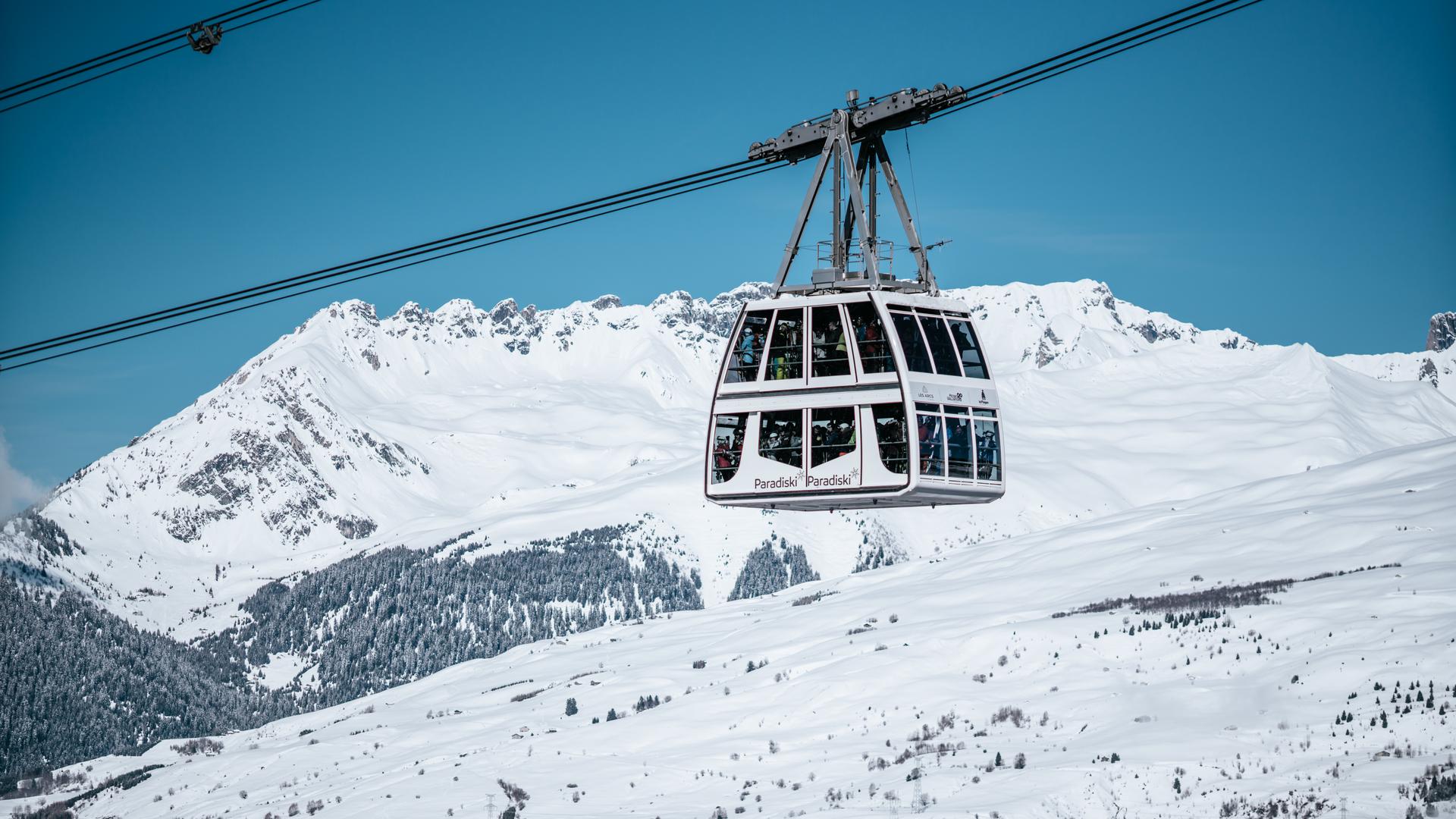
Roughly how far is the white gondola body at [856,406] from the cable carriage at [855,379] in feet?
0.12

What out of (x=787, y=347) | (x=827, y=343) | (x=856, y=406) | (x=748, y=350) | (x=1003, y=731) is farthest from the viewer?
(x=1003, y=731)

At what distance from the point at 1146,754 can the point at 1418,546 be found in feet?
303

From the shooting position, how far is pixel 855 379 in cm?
4031

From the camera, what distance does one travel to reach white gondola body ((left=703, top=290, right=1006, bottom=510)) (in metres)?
40.2

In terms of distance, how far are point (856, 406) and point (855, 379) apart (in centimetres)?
62

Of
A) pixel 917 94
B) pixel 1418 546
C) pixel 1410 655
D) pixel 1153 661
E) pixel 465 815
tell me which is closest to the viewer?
pixel 917 94

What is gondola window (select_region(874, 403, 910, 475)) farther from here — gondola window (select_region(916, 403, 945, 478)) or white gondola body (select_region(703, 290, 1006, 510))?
gondola window (select_region(916, 403, 945, 478))

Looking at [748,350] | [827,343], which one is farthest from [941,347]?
[748,350]

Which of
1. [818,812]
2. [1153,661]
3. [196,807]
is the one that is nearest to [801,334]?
[818,812]

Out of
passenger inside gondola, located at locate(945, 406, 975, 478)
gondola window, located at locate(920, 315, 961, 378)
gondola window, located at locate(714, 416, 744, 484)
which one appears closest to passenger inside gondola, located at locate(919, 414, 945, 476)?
passenger inside gondola, located at locate(945, 406, 975, 478)

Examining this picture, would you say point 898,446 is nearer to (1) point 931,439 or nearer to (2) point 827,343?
(1) point 931,439

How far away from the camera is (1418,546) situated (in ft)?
595

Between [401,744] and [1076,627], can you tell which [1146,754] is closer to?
[1076,627]

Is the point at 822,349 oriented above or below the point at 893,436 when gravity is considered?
above
